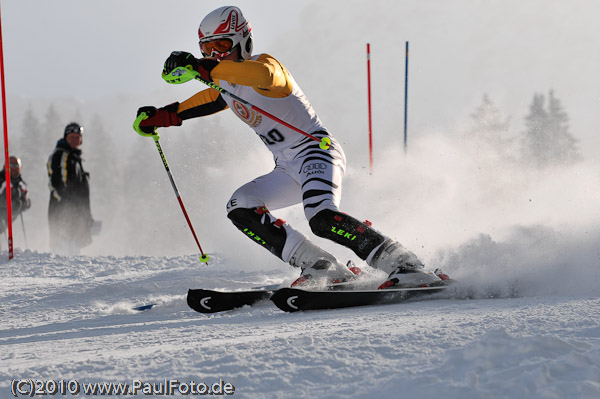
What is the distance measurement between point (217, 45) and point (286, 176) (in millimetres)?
943

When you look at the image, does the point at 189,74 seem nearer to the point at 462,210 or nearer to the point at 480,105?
the point at 462,210

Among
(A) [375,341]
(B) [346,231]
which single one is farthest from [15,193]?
(A) [375,341]

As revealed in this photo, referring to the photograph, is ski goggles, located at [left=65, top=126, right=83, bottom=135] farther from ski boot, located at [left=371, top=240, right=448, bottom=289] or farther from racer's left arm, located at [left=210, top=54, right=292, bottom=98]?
ski boot, located at [left=371, top=240, right=448, bottom=289]

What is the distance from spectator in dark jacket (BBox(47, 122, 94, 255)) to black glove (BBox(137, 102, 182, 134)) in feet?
16.3

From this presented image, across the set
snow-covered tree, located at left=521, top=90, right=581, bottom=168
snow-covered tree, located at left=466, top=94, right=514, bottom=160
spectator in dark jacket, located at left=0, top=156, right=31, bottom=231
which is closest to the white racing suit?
spectator in dark jacket, located at left=0, top=156, right=31, bottom=231

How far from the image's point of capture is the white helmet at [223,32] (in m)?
3.82

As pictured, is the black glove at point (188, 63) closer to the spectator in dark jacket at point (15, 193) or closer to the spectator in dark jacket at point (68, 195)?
the spectator in dark jacket at point (68, 195)

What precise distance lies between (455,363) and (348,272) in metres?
2.04

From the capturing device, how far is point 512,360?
1666mm

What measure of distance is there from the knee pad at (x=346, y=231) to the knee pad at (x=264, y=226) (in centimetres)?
31

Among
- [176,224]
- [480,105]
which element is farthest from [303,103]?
[176,224]

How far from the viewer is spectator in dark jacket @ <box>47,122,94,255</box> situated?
889 cm

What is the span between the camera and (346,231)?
3.48m

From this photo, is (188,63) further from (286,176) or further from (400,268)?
(400,268)
